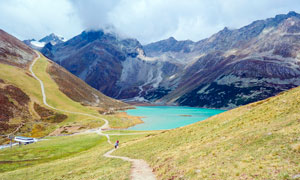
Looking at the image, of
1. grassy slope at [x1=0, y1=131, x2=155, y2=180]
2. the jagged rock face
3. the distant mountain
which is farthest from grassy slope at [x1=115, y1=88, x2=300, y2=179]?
the jagged rock face

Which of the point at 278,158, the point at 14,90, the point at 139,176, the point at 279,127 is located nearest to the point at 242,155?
the point at 278,158

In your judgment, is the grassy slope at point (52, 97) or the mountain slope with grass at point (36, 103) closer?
the mountain slope with grass at point (36, 103)

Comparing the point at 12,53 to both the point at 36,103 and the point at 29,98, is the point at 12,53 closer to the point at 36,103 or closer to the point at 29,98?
the point at 29,98

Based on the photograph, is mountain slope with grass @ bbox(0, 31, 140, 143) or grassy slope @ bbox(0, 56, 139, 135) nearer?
mountain slope with grass @ bbox(0, 31, 140, 143)

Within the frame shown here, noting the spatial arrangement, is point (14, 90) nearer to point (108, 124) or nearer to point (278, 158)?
point (108, 124)

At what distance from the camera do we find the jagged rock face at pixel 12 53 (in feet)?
532

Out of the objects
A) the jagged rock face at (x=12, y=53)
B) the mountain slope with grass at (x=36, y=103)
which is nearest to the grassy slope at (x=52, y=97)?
the mountain slope with grass at (x=36, y=103)

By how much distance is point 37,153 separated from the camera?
54469 millimetres

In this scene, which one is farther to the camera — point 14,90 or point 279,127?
point 14,90

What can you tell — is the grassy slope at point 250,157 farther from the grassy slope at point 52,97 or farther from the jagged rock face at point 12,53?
the jagged rock face at point 12,53

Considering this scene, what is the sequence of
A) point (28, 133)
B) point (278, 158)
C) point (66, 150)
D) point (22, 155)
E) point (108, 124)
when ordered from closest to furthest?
point (278, 158)
point (22, 155)
point (66, 150)
point (28, 133)
point (108, 124)

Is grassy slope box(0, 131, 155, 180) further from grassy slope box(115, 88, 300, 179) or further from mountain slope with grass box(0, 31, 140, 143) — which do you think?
mountain slope with grass box(0, 31, 140, 143)

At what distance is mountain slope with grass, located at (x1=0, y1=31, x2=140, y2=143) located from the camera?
93.1 meters

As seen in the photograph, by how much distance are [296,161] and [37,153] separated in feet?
196
